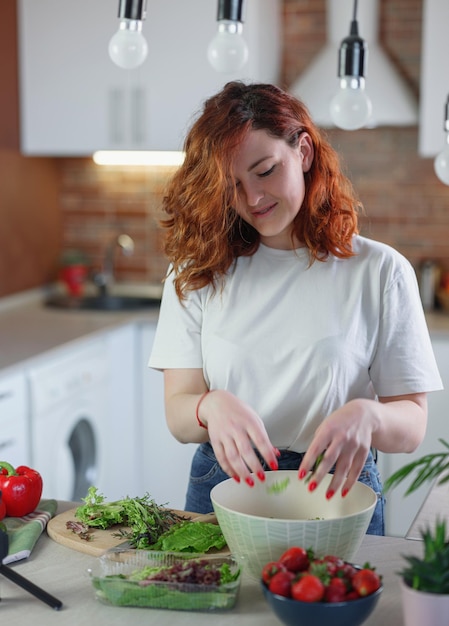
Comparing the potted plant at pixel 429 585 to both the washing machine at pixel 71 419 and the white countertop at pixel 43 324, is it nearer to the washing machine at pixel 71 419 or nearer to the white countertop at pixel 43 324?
the white countertop at pixel 43 324

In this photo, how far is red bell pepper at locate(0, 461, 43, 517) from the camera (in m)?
1.71

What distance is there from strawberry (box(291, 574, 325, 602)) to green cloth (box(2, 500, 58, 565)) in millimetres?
557

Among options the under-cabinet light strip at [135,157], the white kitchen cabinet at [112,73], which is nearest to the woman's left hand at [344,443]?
the white kitchen cabinet at [112,73]

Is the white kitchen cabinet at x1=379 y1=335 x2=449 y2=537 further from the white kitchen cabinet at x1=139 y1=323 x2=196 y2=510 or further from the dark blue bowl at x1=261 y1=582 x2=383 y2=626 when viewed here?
the dark blue bowl at x1=261 y1=582 x2=383 y2=626

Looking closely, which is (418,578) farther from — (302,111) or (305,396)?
(302,111)

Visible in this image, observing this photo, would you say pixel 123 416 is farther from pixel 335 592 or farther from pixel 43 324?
pixel 335 592

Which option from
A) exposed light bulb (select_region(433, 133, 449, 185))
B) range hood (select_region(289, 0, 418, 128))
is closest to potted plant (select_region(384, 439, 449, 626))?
exposed light bulb (select_region(433, 133, 449, 185))

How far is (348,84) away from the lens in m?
1.95

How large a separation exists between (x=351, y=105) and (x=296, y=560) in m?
1.01

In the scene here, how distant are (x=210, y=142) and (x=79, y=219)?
9.54 ft

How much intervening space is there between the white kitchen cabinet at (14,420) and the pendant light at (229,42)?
1510mm

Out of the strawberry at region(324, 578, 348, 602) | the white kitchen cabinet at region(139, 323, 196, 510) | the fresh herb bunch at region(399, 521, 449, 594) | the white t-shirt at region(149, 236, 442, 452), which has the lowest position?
the white kitchen cabinet at region(139, 323, 196, 510)

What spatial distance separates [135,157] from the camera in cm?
432

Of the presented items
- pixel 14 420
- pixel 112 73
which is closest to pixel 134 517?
pixel 14 420
